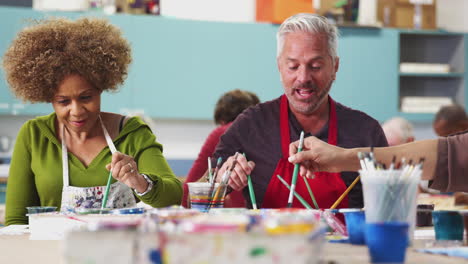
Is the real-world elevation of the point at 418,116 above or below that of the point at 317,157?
below

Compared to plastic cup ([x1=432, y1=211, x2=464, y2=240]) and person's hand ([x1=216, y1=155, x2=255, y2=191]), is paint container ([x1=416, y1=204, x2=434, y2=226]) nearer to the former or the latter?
plastic cup ([x1=432, y1=211, x2=464, y2=240])

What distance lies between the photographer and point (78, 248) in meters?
0.88

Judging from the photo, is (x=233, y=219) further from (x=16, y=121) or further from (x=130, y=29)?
(x=16, y=121)

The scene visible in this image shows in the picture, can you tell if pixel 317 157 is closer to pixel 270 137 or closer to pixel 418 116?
pixel 270 137

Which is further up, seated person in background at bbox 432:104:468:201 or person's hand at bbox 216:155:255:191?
person's hand at bbox 216:155:255:191

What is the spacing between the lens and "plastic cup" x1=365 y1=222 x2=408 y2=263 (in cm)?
111

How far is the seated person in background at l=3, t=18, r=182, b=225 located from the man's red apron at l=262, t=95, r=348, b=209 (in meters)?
0.34

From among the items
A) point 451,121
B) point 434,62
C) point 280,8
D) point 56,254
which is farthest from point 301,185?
point 434,62

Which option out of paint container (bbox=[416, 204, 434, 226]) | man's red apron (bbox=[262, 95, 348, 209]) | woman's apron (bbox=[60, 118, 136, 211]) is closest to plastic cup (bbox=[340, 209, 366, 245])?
paint container (bbox=[416, 204, 434, 226])

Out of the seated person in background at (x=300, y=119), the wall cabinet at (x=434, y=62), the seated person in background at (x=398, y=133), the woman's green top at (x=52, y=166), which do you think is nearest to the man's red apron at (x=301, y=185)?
the seated person in background at (x=300, y=119)

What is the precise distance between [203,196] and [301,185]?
495 mm

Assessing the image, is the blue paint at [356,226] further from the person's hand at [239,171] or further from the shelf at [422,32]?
the shelf at [422,32]

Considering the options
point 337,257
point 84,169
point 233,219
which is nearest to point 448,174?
point 337,257

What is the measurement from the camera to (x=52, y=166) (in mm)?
2502
